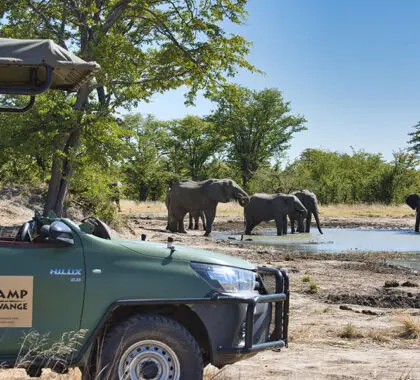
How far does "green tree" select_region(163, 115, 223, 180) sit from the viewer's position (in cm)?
8138

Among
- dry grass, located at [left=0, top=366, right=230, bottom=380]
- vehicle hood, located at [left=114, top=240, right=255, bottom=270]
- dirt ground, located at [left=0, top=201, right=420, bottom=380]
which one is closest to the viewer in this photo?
vehicle hood, located at [left=114, top=240, right=255, bottom=270]

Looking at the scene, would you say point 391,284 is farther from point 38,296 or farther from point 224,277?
point 38,296

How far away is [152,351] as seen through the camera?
5523mm

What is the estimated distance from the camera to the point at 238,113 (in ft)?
275

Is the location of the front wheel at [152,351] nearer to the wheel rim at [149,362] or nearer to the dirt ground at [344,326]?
the wheel rim at [149,362]

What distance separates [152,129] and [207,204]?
52.5 meters

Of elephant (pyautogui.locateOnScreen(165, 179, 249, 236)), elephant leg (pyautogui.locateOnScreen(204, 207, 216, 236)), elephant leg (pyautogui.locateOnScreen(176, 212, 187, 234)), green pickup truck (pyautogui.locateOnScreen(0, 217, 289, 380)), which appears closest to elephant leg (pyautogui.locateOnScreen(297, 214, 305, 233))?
elephant (pyautogui.locateOnScreen(165, 179, 249, 236))

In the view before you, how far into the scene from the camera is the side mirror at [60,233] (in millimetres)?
5574

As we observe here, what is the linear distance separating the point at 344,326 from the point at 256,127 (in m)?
77.7

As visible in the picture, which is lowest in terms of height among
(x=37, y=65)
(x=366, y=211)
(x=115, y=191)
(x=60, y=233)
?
(x=60, y=233)

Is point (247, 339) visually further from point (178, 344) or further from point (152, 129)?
point (152, 129)

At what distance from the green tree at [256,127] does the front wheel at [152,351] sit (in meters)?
79.5

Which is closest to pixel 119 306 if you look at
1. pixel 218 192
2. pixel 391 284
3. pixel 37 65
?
pixel 37 65

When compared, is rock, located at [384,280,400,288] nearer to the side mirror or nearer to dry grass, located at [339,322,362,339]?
dry grass, located at [339,322,362,339]
